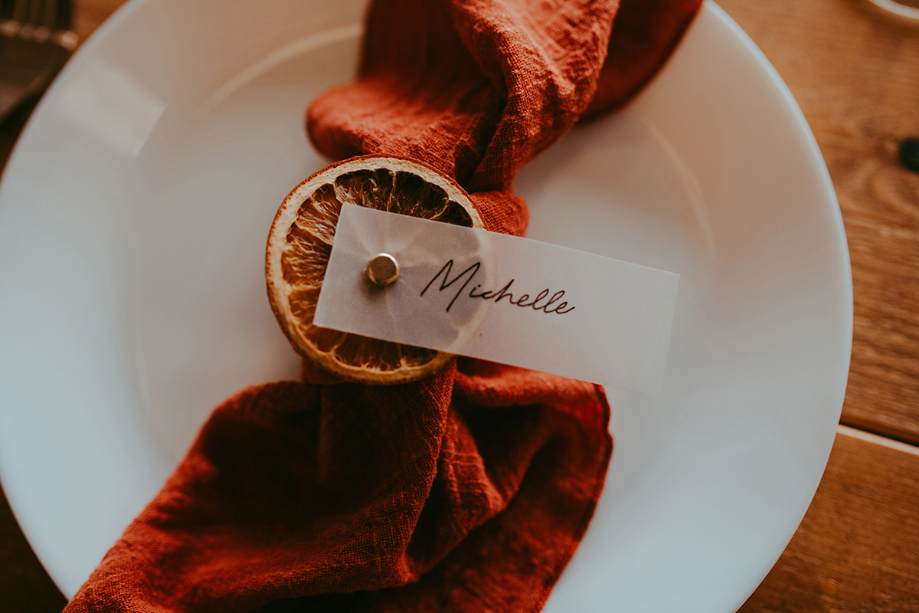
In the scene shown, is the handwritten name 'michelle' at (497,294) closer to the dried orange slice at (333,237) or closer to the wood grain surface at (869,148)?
the dried orange slice at (333,237)

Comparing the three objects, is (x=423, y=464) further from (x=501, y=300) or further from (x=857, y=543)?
(x=857, y=543)

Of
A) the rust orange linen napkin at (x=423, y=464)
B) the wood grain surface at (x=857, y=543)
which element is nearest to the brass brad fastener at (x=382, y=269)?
the rust orange linen napkin at (x=423, y=464)

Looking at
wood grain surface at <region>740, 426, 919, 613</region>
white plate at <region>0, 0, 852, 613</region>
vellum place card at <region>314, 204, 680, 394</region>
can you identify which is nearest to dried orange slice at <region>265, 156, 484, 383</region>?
vellum place card at <region>314, 204, 680, 394</region>

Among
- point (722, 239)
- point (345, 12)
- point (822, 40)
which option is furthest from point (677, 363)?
point (345, 12)

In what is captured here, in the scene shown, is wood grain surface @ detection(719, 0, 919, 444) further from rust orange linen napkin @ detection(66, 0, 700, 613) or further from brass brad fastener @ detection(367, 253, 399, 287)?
brass brad fastener @ detection(367, 253, 399, 287)

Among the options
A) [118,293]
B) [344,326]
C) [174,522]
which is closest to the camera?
[344,326]

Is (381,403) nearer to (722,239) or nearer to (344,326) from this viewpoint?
(344,326)
